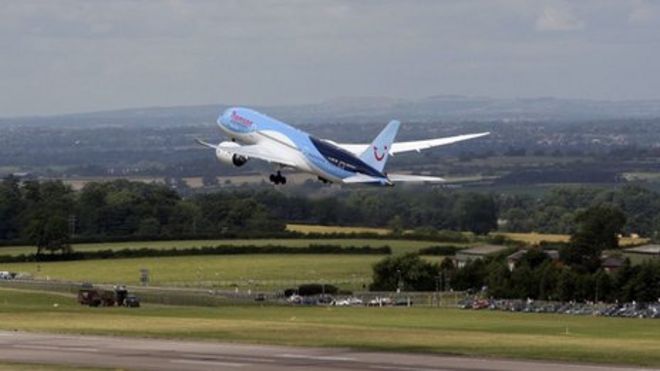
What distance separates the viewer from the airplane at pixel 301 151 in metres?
140

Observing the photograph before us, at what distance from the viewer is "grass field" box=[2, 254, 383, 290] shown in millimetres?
176875

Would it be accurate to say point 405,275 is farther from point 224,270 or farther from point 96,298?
point 96,298

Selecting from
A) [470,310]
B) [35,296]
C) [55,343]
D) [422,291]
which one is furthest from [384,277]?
[55,343]

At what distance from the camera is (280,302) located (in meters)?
154

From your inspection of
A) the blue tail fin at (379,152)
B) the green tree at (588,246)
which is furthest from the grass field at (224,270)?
the blue tail fin at (379,152)

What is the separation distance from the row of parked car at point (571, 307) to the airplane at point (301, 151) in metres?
15.5

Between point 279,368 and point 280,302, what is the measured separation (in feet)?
256

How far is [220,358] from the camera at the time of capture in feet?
265

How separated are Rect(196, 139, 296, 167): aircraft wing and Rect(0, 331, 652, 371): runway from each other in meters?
53.3

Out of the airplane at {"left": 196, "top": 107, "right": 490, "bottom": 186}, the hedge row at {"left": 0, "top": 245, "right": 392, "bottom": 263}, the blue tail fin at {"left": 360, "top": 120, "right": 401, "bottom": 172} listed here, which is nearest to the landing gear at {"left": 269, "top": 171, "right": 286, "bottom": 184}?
the airplane at {"left": 196, "top": 107, "right": 490, "bottom": 186}

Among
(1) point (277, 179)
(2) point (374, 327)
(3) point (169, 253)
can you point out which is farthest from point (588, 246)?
(2) point (374, 327)

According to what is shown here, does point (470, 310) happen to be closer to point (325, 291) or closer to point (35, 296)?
point (325, 291)

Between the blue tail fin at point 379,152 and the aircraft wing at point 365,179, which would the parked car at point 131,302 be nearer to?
the aircraft wing at point 365,179

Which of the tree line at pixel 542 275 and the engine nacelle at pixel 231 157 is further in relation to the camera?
the tree line at pixel 542 275
